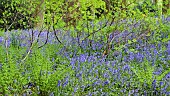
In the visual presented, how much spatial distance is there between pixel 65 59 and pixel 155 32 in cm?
200

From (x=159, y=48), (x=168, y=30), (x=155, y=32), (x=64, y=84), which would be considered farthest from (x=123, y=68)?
(x=168, y=30)

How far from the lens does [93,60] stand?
5.40 metres

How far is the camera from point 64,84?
417 centimetres

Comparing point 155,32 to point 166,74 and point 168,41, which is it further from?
point 166,74

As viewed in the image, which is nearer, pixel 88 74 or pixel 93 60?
pixel 88 74

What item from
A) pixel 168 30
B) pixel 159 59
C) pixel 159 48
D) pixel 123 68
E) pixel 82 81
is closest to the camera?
pixel 82 81

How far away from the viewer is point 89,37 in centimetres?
648

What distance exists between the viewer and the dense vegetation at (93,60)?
419 centimetres

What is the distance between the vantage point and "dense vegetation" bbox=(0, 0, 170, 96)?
4.19 meters

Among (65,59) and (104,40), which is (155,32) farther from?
(65,59)

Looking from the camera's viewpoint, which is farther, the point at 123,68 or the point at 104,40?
the point at 104,40

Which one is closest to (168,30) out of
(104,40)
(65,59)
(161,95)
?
(104,40)

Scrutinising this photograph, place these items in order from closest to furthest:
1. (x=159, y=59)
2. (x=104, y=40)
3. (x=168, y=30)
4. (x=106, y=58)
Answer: (x=159, y=59)
(x=106, y=58)
(x=104, y=40)
(x=168, y=30)

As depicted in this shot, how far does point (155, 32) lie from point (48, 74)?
116 inches
